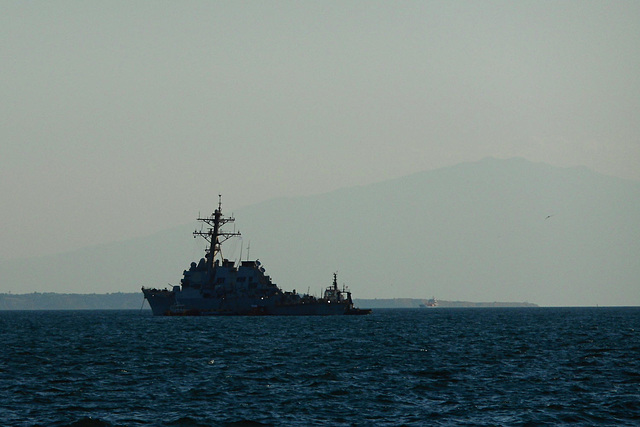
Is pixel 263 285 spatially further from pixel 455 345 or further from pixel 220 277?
pixel 455 345

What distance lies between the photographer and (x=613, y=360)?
56.4m

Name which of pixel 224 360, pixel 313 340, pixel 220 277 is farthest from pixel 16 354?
pixel 220 277

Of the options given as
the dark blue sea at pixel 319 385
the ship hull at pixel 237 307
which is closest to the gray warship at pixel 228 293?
the ship hull at pixel 237 307

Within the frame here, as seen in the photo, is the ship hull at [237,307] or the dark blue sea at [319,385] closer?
the dark blue sea at [319,385]

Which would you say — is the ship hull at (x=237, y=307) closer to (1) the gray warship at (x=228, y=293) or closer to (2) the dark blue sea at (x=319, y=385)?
(1) the gray warship at (x=228, y=293)

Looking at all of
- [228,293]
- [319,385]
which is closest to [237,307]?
[228,293]

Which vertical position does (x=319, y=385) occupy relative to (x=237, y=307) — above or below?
below

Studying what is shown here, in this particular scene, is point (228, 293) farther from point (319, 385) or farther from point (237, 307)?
point (319, 385)

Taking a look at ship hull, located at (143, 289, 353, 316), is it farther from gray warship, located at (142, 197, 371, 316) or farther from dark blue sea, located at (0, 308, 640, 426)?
dark blue sea, located at (0, 308, 640, 426)

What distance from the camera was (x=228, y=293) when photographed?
13962 centimetres

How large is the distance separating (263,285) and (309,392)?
330 ft

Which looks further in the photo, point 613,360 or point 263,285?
point 263,285

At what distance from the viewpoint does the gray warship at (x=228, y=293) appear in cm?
13862

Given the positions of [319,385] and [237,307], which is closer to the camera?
[319,385]
